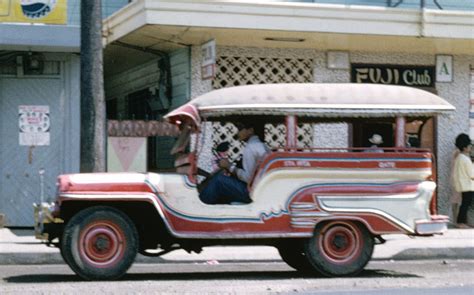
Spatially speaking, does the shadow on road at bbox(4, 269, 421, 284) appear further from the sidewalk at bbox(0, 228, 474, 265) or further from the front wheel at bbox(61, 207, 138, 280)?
the sidewalk at bbox(0, 228, 474, 265)

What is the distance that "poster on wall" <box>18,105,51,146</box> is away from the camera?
56.3 feet

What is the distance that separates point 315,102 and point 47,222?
3187 mm

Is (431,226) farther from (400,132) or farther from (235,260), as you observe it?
(235,260)

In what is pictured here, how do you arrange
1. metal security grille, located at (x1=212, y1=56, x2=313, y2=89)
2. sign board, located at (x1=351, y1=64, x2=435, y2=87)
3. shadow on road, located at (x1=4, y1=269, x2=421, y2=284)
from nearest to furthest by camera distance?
1. shadow on road, located at (x1=4, y1=269, x2=421, y2=284)
2. metal security grille, located at (x1=212, y1=56, x2=313, y2=89)
3. sign board, located at (x1=351, y1=64, x2=435, y2=87)

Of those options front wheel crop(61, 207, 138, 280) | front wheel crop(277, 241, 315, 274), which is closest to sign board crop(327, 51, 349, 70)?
front wheel crop(277, 241, 315, 274)

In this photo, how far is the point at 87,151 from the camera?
14.4m

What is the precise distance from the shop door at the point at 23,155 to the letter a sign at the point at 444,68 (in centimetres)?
719

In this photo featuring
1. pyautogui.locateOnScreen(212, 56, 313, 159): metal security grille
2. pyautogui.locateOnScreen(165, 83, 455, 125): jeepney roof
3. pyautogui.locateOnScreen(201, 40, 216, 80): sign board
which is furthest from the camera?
pyautogui.locateOnScreen(212, 56, 313, 159): metal security grille

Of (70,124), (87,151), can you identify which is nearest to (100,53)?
(87,151)

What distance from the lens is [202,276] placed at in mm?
11305

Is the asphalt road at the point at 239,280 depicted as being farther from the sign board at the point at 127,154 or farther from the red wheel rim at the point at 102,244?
the sign board at the point at 127,154

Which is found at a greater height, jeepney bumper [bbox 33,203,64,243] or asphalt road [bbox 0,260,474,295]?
jeepney bumper [bbox 33,203,64,243]

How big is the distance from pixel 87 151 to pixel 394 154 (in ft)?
16.4

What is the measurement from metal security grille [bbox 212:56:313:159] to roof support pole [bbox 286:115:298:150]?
6.64m
